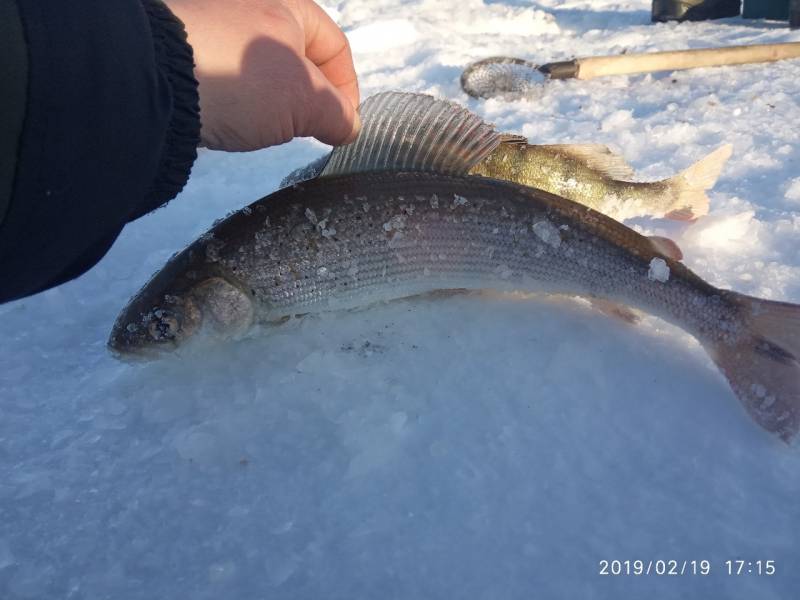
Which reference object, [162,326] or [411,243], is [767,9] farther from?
[162,326]

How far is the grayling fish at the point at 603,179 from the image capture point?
96.8 inches

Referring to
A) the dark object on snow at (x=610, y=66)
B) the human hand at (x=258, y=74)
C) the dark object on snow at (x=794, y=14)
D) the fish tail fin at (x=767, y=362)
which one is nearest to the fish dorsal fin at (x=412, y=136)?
the human hand at (x=258, y=74)

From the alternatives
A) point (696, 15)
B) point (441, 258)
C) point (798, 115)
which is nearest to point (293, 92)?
point (441, 258)

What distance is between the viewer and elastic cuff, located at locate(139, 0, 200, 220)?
1204mm

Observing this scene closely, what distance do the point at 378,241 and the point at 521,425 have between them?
2.64 ft

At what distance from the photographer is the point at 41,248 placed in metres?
1.09

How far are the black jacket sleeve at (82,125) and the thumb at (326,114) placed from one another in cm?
43

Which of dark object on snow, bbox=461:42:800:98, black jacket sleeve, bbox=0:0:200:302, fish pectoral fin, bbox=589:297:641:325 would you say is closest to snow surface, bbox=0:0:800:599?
fish pectoral fin, bbox=589:297:641:325

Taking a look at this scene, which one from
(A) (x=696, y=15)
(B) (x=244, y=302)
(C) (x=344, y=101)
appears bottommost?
(A) (x=696, y=15)

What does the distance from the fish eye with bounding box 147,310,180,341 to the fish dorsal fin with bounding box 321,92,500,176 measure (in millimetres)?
721

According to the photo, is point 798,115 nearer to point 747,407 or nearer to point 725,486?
point 747,407

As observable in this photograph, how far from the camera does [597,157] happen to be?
8.27 feet

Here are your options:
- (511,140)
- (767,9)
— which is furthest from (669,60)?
(767,9)

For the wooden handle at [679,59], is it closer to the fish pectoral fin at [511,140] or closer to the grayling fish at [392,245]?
the fish pectoral fin at [511,140]
